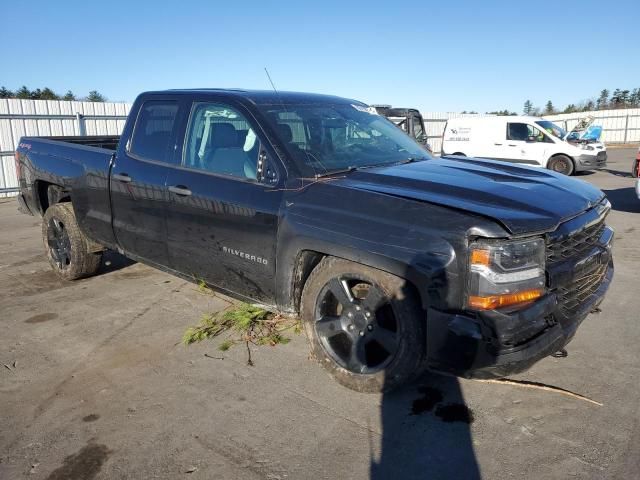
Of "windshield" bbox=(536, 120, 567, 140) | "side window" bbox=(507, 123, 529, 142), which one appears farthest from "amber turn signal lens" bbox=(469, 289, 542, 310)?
"windshield" bbox=(536, 120, 567, 140)

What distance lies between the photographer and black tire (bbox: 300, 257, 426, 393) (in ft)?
9.26

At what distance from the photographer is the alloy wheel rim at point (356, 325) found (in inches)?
117

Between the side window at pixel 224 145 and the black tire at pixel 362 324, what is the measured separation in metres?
0.82

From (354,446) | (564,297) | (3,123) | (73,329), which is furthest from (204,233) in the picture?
(3,123)

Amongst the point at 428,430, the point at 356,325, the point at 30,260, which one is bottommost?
the point at 428,430

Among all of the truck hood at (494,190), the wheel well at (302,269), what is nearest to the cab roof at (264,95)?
the truck hood at (494,190)

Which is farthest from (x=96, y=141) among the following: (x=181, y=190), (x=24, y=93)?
(x=24, y=93)

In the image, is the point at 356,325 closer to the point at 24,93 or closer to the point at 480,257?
the point at 480,257

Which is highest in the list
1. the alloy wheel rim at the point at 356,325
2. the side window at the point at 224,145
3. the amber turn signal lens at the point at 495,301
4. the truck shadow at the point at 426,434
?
the side window at the point at 224,145

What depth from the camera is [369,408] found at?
300 centimetres

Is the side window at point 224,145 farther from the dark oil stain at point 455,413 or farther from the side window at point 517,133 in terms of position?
the side window at point 517,133

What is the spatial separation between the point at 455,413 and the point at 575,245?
1193 mm

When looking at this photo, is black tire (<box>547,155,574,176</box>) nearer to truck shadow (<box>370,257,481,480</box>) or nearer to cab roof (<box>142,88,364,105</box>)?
cab roof (<box>142,88,364,105</box>)

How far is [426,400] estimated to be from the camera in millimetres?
3096
